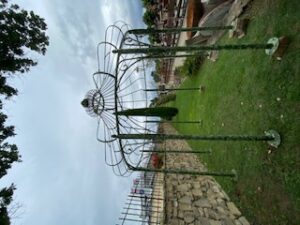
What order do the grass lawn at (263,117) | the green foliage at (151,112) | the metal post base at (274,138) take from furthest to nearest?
the green foliage at (151,112)
the metal post base at (274,138)
the grass lawn at (263,117)

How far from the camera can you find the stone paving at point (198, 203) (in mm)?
5745

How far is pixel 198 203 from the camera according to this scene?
6.59 metres

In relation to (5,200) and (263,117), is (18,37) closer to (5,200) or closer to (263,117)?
(5,200)

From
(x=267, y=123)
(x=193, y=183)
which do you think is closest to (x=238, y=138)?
(x=267, y=123)

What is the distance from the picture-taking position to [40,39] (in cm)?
919

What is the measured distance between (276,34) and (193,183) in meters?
4.95

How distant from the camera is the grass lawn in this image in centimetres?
360

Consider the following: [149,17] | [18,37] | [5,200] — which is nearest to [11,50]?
[18,37]

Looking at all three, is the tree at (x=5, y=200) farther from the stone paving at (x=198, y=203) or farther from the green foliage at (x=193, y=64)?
the green foliage at (x=193, y=64)

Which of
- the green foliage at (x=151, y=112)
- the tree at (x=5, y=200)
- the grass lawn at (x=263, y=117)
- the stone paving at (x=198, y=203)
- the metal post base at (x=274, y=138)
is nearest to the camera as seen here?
the grass lawn at (x=263, y=117)

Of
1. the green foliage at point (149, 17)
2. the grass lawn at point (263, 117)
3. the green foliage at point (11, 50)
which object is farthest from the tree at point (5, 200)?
the green foliage at point (149, 17)

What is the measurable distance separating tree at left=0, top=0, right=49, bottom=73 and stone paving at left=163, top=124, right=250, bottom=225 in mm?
6588

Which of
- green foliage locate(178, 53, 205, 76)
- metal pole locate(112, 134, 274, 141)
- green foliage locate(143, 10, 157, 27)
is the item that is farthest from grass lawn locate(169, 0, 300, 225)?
green foliage locate(143, 10, 157, 27)

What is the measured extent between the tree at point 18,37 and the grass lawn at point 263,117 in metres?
6.75
